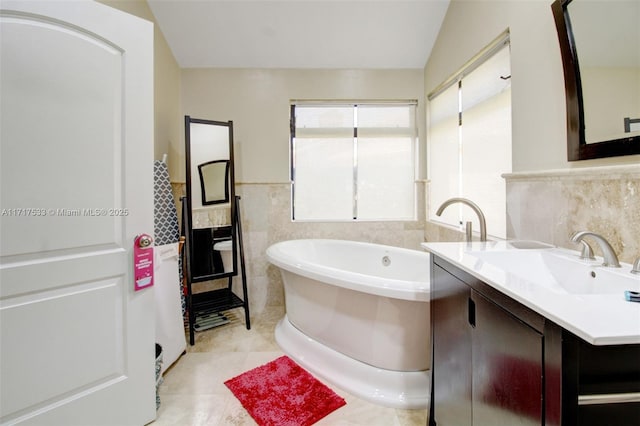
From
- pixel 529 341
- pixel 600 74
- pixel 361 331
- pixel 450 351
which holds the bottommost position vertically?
pixel 361 331

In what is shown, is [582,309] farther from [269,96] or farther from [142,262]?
[269,96]

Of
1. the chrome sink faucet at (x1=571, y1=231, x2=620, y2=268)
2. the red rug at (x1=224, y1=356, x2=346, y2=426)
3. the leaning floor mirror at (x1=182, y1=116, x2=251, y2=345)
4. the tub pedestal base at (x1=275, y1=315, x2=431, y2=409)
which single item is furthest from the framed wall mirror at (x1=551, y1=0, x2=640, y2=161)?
the leaning floor mirror at (x1=182, y1=116, x2=251, y2=345)

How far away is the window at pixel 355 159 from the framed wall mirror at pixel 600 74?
1.73 metres

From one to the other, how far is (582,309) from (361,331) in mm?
1217

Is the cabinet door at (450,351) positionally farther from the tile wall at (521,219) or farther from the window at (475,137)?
the window at (475,137)

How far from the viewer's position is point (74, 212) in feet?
3.85

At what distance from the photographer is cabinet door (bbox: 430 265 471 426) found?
3.15 feet

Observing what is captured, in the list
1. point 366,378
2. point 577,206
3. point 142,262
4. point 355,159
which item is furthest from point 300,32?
point 366,378

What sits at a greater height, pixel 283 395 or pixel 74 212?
pixel 74 212

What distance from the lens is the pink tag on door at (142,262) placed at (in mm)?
1316

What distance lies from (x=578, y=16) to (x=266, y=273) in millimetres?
2762

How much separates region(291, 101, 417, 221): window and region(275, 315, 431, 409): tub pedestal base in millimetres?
1407

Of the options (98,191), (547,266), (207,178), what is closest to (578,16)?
(547,266)

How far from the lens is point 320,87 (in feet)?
9.22
